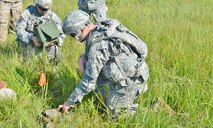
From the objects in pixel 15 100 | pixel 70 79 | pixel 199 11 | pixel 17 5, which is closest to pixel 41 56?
pixel 70 79

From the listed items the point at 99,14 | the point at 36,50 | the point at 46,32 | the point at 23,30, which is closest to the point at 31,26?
the point at 23,30

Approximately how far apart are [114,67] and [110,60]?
72 millimetres

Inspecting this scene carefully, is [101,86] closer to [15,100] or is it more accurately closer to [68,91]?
[68,91]

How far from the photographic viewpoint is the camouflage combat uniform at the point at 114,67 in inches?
94.3

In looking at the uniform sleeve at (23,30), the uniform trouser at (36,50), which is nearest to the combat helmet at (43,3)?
the uniform sleeve at (23,30)

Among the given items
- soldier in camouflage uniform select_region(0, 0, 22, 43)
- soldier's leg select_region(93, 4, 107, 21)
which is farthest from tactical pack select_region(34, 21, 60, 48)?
soldier's leg select_region(93, 4, 107, 21)

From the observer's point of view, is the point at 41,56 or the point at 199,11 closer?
the point at 41,56

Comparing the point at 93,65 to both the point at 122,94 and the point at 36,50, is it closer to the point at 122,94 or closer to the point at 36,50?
the point at 122,94

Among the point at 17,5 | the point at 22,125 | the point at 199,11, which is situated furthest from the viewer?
the point at 199,11

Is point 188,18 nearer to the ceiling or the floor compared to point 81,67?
nearer to the floor

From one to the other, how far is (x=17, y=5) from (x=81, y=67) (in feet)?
11.4

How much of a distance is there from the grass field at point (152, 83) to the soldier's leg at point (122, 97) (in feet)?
0.31

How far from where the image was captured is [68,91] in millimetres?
3121

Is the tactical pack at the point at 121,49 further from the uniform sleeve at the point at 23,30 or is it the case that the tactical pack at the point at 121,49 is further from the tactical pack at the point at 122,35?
the uniform sleeve at the point at 23,30
